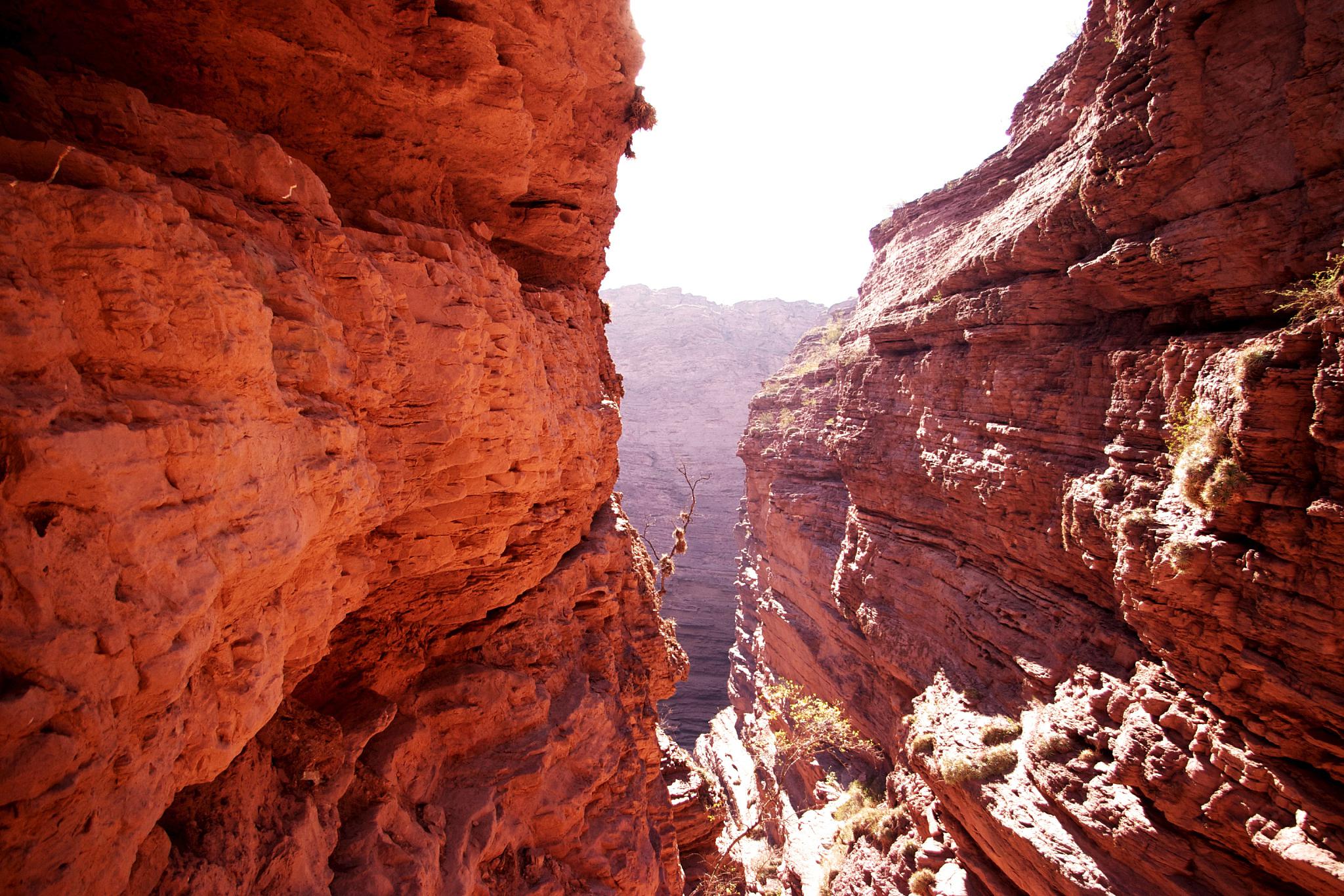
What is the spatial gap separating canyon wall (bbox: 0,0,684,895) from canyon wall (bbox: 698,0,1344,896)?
291 inches

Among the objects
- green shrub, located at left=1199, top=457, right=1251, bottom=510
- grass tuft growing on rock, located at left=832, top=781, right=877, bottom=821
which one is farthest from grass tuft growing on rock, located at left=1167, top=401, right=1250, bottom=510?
grass tuft growing on rock, located at left=832, top=781, right=877, bottom=821

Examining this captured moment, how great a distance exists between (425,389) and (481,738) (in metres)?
3.63

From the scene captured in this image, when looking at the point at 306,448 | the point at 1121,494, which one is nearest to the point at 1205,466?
the point at 1121,494

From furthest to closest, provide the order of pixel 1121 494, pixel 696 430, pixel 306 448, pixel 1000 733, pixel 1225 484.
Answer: pixel 696 430 → pixel 1000 733 → pixel 1121 494 → pixel 1225 484 → pixel 306 448

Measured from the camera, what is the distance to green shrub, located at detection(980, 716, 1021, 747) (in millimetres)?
11531

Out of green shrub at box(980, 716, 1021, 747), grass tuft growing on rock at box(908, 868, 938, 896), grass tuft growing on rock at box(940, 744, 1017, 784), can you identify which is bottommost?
grass tuft growing on rock at box(908, 868, 938, 896)

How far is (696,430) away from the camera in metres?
51.4

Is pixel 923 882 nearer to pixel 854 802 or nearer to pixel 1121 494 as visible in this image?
pixel 854 802

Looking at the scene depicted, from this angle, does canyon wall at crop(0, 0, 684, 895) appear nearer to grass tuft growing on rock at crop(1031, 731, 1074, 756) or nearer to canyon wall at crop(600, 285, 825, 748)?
grass tuft growing on rock at crop(1031, 731, 1074, 756)

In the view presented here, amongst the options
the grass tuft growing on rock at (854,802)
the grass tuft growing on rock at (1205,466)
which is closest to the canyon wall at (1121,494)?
the grass tuft growing on rock at (1205,466)

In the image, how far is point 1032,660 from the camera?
39.2 feet

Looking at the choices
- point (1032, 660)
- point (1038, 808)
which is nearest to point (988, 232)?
point (1032, 660)

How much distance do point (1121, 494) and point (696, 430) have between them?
4169cm

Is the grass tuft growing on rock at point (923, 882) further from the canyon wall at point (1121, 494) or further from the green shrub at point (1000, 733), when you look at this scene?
the green shrub at point (1000, 733)
